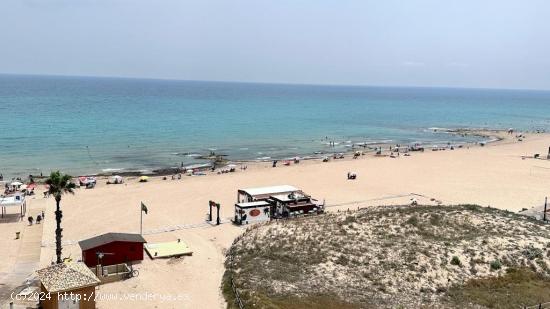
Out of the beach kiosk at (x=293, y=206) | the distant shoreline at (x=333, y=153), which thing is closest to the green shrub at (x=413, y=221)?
the beach kiosk at (x=293, y=206)

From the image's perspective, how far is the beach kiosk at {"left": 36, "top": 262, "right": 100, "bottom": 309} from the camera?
66.9ft

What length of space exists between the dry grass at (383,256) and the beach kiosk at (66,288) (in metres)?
6.18

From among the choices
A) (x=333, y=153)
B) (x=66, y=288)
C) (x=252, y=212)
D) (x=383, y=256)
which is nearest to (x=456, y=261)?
(x=383, y=256)

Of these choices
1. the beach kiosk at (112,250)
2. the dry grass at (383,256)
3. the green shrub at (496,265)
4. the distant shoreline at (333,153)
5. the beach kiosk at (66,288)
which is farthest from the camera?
the distant shoreline at (333,153)

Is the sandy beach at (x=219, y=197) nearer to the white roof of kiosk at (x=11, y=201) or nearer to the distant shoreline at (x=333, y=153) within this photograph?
the white roof of kiosk at (x=11, y=201)

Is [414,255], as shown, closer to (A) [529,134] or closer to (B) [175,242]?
(B) [175,242]

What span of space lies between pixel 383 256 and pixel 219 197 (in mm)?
21752

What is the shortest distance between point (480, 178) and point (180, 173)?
1343 inches

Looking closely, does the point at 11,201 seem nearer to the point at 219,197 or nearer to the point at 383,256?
the point at 219,197

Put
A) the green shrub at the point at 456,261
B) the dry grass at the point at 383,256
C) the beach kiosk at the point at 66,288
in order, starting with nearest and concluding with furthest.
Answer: the beach kiosk at the point at 66,288 < the dry grass at the point at 383,256 < the green shrub at the point at 456,261

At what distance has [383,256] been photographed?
26125mm

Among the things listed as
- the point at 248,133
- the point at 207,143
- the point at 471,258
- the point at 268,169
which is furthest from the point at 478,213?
the point at 248,133

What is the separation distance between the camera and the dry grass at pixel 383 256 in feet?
74.0

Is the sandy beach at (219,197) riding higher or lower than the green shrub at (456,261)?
lower
